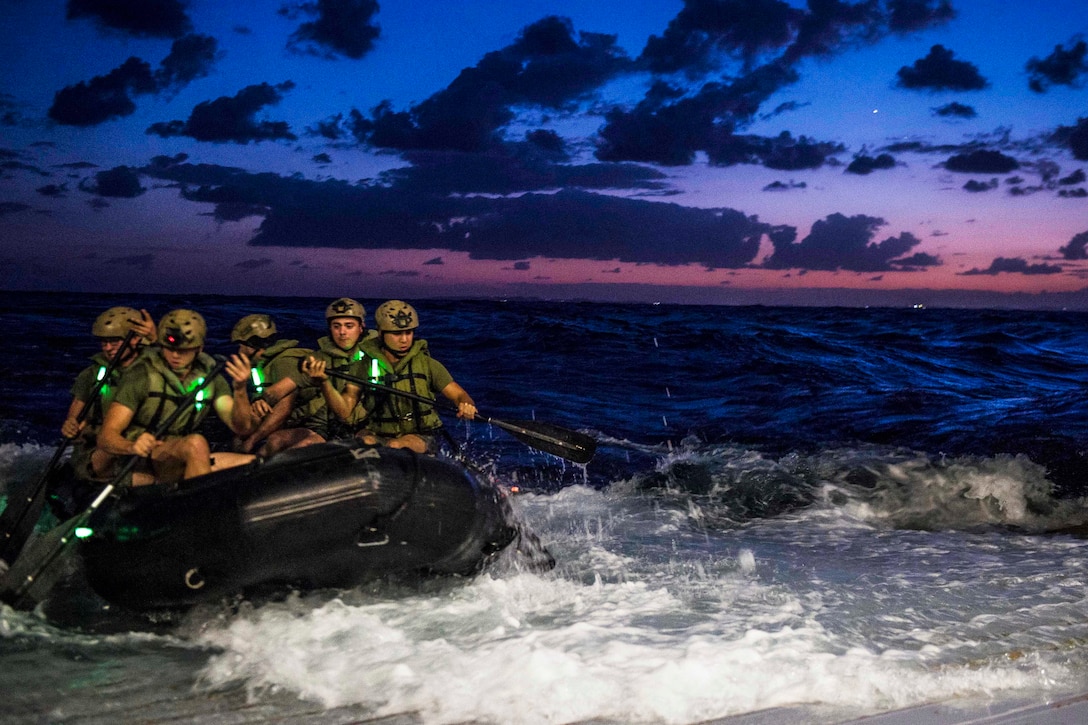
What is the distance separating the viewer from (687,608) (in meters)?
5.27

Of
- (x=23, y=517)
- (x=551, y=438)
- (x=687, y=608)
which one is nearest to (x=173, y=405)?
(x=23, y=517)

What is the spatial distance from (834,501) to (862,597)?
3.99 m

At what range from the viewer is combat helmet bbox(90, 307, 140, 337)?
5938 mm

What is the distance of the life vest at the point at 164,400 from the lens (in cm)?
541

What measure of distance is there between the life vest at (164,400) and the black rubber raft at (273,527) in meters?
0.49

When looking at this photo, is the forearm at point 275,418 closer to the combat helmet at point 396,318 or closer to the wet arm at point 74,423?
the combat helmet at point 396,318

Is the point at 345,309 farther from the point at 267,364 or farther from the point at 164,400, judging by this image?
the point at 164,400

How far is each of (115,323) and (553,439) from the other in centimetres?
322

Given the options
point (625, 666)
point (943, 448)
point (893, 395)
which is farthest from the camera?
point (893, 395)

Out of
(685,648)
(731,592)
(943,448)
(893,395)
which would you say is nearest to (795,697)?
(685,648)

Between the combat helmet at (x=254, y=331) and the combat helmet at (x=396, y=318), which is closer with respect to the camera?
the combat helmet at (x=254, y=331)

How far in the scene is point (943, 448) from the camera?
12422 mm

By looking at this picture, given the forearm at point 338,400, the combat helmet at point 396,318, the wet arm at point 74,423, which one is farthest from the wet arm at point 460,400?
the wet arm at point 74,423

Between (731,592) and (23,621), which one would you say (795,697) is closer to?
(731,592)
